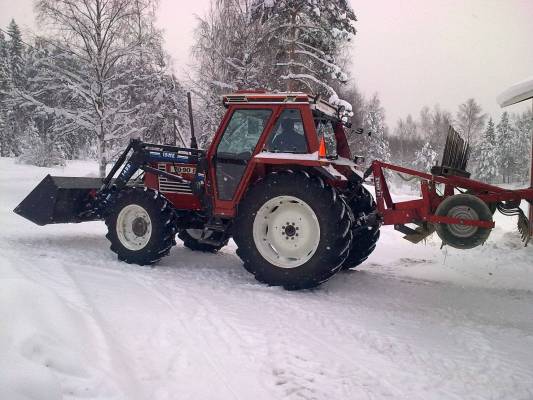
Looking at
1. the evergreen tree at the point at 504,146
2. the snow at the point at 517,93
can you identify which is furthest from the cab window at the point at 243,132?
the evergreen tree at the point at 504,146

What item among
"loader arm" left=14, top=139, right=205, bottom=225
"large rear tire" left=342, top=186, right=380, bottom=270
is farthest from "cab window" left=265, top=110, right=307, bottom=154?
"large rear tire" left=342, top=186, right=380, bottom=270

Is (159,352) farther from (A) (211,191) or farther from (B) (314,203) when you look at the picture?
(A) (211,191)

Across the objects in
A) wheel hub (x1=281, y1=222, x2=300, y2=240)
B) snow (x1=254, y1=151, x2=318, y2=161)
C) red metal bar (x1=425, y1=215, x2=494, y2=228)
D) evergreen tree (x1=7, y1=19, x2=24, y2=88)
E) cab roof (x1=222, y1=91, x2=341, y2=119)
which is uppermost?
evergreen tree (x1=7, y1=19, x2=24, y2=88)

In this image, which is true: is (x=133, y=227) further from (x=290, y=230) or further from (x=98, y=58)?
(x=98, y=58)

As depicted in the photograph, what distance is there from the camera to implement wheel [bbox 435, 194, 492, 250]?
461 cm

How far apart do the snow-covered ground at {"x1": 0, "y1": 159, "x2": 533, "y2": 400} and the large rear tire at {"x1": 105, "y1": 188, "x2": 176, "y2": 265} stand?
223 millimetres

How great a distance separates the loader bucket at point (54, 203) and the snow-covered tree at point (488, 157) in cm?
4957

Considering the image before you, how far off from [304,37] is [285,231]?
1119 cm

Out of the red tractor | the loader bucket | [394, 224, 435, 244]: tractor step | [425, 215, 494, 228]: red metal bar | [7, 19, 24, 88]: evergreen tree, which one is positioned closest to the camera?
[425, 215, 494, 228]: red metal bar

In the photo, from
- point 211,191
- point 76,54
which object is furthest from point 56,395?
point 76,54

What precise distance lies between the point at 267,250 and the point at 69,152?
1358 inches

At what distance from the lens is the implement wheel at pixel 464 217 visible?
461cm

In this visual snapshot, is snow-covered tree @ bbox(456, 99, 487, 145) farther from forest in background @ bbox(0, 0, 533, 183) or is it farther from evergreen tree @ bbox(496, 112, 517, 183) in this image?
forest in background @ bbox(0, 0, 533, 183)

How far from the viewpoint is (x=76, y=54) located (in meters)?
15.2
